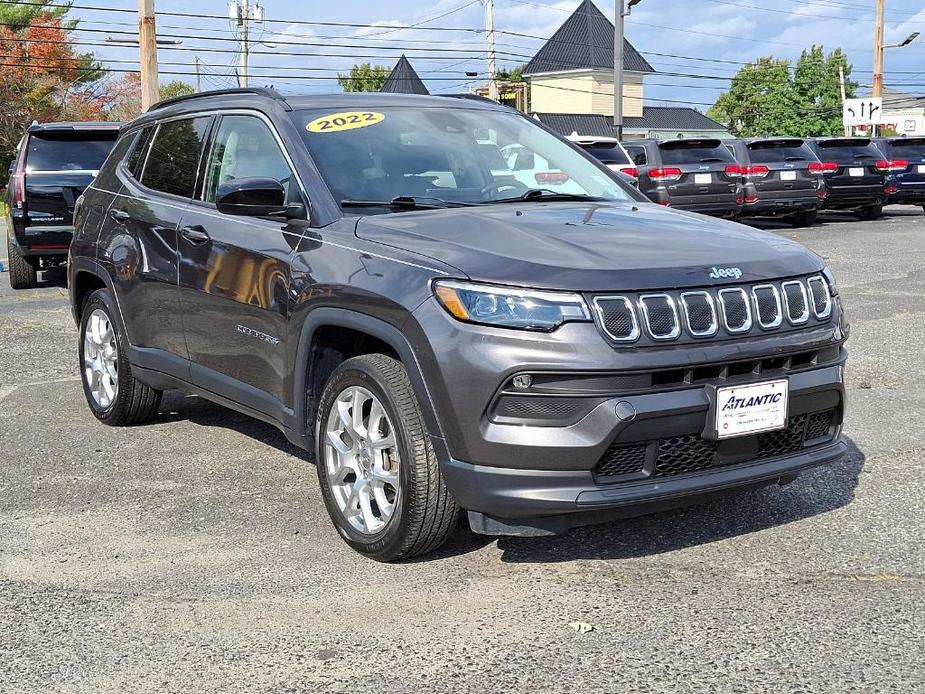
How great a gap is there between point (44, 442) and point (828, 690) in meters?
4.51

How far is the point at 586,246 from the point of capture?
4.08 metres

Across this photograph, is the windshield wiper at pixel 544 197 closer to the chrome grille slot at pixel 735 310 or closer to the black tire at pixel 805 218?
the chrome grille slot at pixel 735 310

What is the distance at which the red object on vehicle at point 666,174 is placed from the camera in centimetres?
2012

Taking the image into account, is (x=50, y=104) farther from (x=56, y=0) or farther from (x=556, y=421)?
(x=556, y=421)

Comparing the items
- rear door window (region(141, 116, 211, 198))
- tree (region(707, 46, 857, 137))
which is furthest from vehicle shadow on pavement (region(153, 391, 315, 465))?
tree (region(707, 46, 857, 137))

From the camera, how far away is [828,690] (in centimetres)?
325

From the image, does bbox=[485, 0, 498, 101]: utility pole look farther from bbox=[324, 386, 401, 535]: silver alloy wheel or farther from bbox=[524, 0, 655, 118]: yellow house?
bbox=[324, 386, 401, 535]: silver alloy wheel

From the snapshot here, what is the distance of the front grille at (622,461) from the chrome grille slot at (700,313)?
1.39ft

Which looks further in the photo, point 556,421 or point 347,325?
point 347,325

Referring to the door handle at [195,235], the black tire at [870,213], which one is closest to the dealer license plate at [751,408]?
the door handle at [195,235]

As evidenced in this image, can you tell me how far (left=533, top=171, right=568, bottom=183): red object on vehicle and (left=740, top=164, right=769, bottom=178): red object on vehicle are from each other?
16094mm

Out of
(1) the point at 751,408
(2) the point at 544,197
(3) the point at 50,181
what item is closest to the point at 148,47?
(3) the point at 50,181

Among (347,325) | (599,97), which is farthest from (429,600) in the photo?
(599,97)

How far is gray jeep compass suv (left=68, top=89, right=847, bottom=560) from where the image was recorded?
376cm
